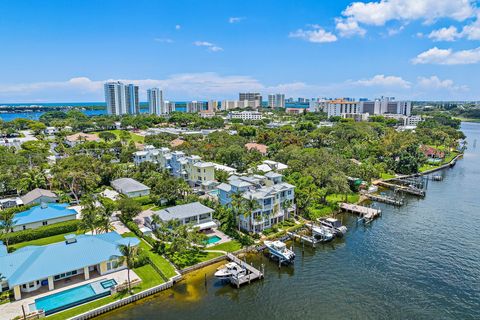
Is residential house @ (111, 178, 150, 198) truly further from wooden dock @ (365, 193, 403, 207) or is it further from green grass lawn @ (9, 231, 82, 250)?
wooden dock @ (365, 193, 403, 207)

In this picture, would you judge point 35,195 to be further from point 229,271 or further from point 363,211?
point 363,211

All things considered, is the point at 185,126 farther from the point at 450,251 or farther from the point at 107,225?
the point at 450,251

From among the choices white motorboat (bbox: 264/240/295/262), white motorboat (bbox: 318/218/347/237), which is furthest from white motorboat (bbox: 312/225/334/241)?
white motorboat (bbox: 264/240/295/262)

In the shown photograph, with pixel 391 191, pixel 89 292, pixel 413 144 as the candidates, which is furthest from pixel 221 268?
pixel 413 144

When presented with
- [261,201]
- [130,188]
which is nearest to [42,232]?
[130,188]

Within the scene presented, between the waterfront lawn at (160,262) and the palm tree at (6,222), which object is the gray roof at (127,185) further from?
the waterfront lawn at (160,262)

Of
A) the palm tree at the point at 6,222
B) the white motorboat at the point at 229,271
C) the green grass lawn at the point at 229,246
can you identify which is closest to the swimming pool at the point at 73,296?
the white motorboat at the point at 229,271
